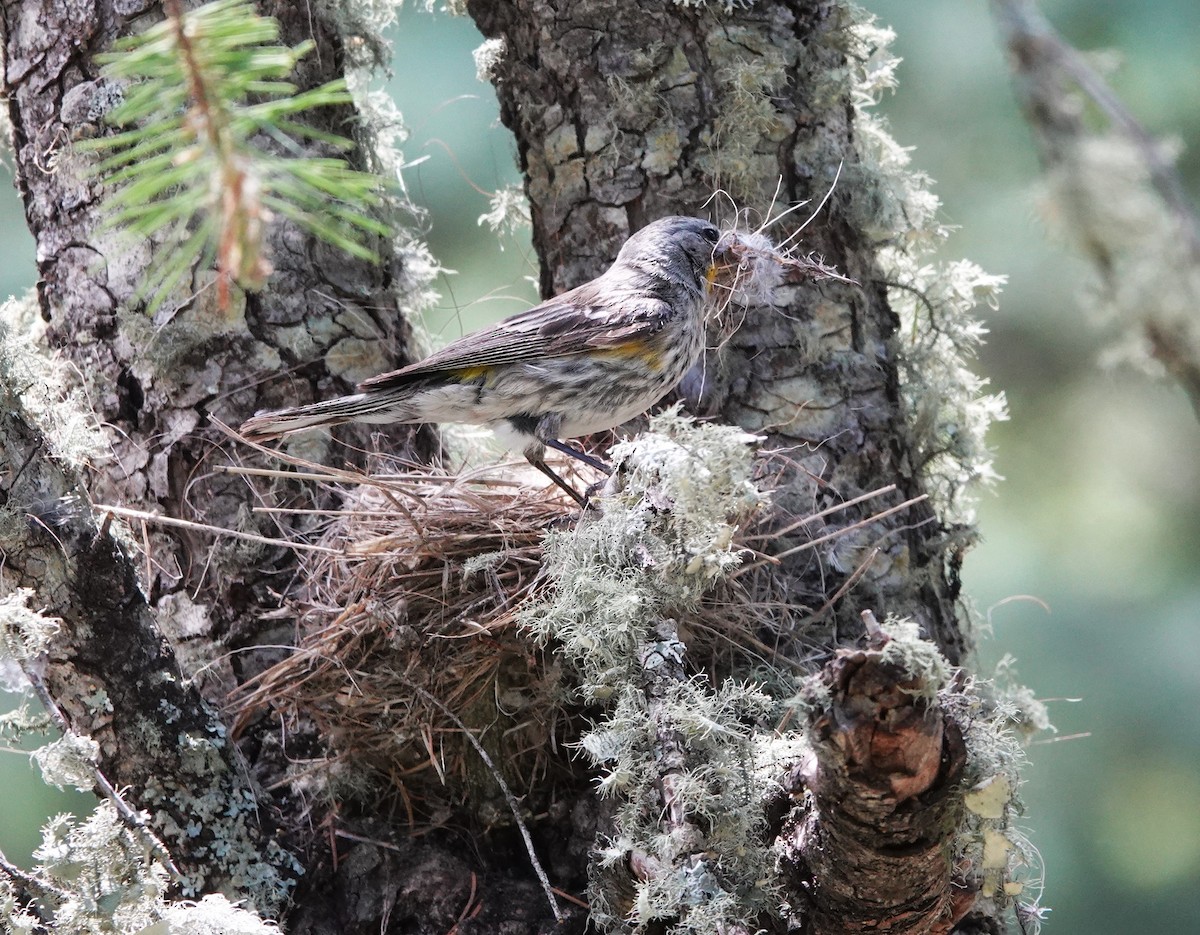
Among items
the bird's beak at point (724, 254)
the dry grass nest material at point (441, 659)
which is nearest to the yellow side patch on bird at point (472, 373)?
the dry grass nest material at point (441, 659)

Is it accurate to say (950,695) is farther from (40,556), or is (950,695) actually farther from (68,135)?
(68,135)

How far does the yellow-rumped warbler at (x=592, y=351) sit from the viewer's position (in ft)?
12.0

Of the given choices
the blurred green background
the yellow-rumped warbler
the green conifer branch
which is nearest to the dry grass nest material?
the yellow-rumped warbler

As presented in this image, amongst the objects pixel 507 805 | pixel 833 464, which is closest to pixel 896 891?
pixel 507 805

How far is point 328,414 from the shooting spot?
3320 mm

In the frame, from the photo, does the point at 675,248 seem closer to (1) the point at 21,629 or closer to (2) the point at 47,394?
(2) the point at 47,394

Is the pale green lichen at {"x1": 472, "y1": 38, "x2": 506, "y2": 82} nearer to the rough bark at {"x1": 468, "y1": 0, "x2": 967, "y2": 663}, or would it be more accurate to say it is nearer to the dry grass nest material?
the rough bark at {"x1": 468, "y1": 0, "x2": 967, "y2": 663}

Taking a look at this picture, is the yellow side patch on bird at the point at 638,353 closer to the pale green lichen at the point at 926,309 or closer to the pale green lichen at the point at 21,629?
the pale green lichen at the point at 926,309

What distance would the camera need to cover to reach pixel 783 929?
93.0 inches

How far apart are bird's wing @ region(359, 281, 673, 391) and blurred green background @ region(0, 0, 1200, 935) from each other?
230 cm

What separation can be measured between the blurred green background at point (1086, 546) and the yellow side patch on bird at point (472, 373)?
7.47 feet

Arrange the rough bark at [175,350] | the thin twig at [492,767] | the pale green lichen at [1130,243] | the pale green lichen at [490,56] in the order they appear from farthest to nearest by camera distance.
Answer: the pale green lichen at [490,56] < the rough bark at [175,350] < the thin twig at [492,767] < the pale green lichen at [1130,243]

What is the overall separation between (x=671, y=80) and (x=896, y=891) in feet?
8.26

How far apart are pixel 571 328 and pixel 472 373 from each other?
353mm
